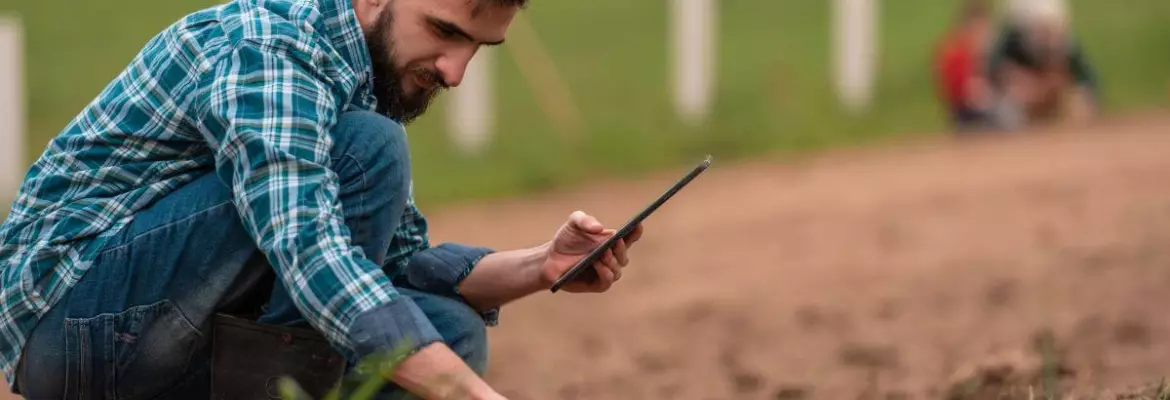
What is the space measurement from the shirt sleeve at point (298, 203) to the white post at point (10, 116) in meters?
5.78

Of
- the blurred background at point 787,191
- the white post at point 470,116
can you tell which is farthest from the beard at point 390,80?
the white post at point 470,116

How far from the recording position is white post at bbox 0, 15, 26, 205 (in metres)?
7.89

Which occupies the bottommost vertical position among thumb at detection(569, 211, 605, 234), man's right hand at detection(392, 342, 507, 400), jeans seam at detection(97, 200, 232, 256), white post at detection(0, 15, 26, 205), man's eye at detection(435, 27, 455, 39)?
white post at detection(0, 15, 26, 205)

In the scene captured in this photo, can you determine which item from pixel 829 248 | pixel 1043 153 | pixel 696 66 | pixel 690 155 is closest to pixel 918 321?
pixel 829 248

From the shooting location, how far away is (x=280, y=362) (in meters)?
2.59

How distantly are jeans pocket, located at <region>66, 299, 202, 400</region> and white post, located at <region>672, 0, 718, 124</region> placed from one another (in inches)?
311

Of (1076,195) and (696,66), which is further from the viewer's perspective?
(696,66)

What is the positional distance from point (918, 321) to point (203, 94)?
3062mm

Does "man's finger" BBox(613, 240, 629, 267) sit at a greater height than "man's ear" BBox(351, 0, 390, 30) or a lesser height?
lesser

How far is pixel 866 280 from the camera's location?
5910mm

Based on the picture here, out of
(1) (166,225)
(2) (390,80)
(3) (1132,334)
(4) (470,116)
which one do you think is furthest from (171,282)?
(4) (470,116)

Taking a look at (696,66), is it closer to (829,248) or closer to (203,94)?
(829,248)

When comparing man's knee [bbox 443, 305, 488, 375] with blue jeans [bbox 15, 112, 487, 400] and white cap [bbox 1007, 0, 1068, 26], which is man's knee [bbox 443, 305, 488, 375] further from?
white cap [bbox 1007, 0, 1068, 26]

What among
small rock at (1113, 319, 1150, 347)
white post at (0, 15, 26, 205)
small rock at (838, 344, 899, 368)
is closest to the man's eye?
small rock at (838, 344, 899, 368)
